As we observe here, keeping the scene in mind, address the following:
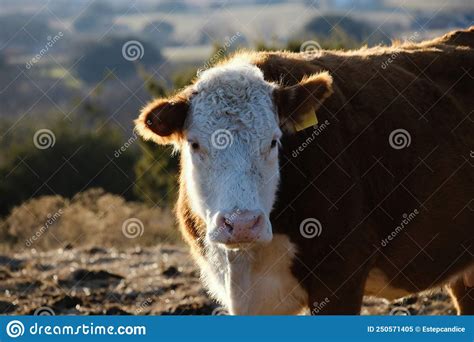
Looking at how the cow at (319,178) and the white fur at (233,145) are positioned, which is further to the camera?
the cow at (319,178)

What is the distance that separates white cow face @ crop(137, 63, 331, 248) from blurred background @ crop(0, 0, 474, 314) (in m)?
1.13

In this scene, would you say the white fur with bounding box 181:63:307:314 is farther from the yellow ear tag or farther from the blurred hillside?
the blurred hillside

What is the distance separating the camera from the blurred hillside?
2612 centimetres

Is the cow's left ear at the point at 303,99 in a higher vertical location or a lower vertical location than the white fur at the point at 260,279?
higher

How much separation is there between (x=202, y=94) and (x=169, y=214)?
12.0 m

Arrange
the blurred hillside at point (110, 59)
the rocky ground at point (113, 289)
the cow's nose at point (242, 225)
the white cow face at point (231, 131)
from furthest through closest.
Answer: the blurred hillside at point (110, 59) < the rocky ground at point (113, 289) < the white cow face at point (231, 131) < the cow's nose at point (242, 225)

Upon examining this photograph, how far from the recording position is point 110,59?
63.4 metres

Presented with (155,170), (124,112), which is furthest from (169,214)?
(124,112)

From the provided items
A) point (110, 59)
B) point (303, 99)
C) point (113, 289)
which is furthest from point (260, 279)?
point (110, 59)

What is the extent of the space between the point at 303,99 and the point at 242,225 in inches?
49.1

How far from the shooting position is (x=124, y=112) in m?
59.9

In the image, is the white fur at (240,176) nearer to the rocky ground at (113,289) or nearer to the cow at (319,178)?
the cow at (319,178)

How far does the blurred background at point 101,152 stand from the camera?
10.0 metres

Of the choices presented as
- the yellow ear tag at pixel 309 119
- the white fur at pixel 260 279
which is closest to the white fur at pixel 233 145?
the yellow ear tag at pixel 309 119
